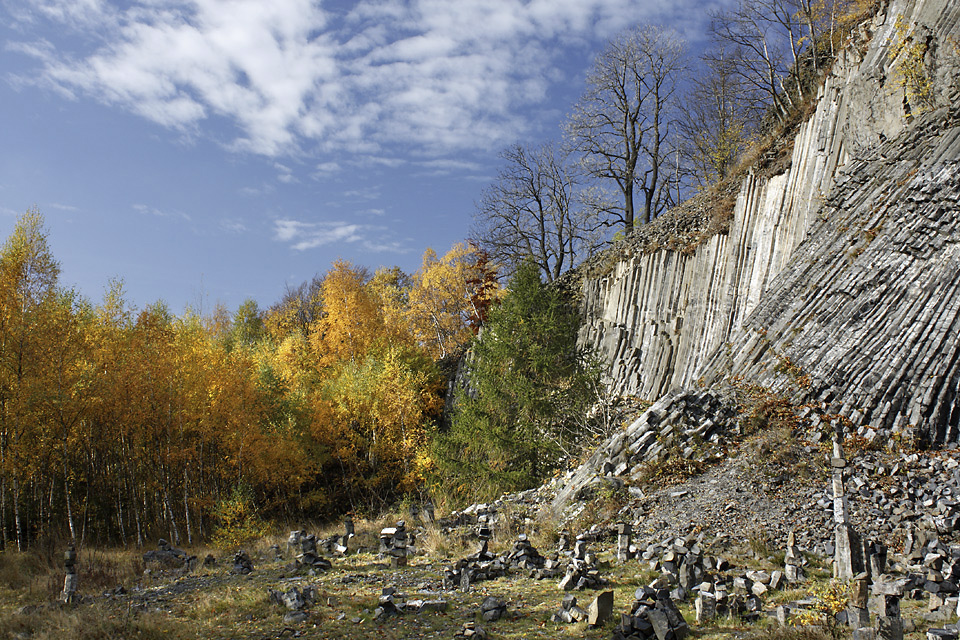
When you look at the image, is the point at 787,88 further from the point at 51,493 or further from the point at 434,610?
the point at 51,493

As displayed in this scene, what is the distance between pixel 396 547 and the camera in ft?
35.0

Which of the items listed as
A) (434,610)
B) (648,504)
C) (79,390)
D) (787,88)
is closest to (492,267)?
(787,88)

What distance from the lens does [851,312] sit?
38.5ft

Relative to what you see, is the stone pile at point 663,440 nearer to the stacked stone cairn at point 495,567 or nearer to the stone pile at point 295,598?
the stacked stone cairn at point 495,567

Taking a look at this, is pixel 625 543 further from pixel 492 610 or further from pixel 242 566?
pixel 242 566

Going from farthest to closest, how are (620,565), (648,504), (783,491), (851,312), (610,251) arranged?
(610,251) < (851,312) < (648,504) < (783,491) < (620,565)

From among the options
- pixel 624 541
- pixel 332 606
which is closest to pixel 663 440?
pixel 624 541

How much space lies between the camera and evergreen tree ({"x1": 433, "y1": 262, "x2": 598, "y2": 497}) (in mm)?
16969

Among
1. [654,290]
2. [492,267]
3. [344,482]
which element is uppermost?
[492,267]

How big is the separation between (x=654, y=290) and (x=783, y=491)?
11.9 meters

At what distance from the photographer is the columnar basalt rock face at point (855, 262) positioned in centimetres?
1052

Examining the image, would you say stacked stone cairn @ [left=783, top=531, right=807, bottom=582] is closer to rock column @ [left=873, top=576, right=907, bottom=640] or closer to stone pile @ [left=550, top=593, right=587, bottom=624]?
rock column @ [left=873, top=576, right=907, bottom=640]

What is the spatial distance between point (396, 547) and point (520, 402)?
24.5 ft

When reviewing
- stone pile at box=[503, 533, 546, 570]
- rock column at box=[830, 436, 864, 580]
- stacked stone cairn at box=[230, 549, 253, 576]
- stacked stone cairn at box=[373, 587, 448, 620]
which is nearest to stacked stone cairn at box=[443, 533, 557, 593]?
stone pile at box=[503, 533, 546, 570]
